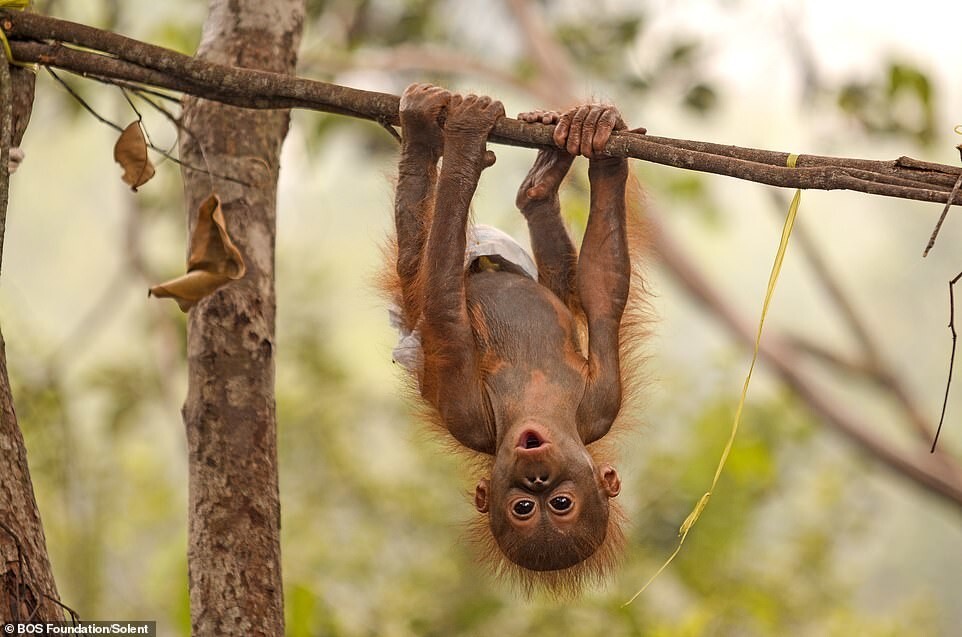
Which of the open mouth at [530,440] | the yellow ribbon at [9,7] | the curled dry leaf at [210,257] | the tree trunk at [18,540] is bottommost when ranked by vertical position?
the tree trunk at [18,540]

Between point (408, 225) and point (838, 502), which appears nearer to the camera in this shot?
point (408, 225)

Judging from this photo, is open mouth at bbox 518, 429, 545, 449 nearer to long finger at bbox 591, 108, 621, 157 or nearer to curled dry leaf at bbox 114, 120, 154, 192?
long finger at bbox 591, 108, 621, 157

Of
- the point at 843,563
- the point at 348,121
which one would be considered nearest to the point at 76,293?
the point at 348,121

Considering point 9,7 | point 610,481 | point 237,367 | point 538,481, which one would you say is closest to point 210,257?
point 237,367

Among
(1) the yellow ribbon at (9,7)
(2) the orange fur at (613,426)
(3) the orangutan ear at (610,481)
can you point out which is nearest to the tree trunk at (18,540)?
(1) the yellow ribbon at (9,7)

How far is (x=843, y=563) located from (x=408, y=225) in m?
9.80

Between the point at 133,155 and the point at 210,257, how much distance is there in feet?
1.41

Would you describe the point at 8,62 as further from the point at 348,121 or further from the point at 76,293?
the point at 76,293

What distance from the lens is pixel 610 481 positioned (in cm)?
321

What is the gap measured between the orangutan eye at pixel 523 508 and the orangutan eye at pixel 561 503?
2.1 inches

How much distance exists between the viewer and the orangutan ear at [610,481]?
10.5 ft

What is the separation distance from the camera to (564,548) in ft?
10.1

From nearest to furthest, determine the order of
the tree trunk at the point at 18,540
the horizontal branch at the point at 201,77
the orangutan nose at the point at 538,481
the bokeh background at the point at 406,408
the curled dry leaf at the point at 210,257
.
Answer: the tree trunk at the point at 18,540 < the horizontal branch at the point at 201,77 < the curled dry leaf at the point at 210,257 < the orangutan nose at the point at 538,481 < the bokeh background at the point at 406,408

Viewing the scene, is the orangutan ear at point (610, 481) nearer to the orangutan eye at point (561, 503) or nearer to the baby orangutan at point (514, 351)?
the baby orangutan at point (514, 351)
